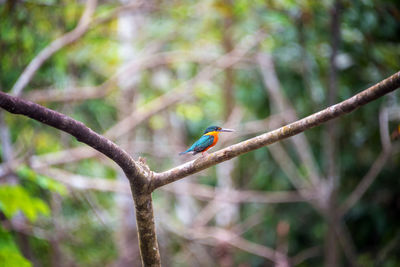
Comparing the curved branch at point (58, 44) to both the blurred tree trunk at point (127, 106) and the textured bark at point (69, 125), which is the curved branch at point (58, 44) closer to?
the blurred tree trunk at point (127, 106)

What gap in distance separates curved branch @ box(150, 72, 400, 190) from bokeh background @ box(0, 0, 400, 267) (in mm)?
2379

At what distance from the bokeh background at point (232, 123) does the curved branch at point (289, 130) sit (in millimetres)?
2379

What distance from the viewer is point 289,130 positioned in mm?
1945

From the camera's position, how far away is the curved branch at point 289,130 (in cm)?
178

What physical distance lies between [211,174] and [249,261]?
2.74 meters

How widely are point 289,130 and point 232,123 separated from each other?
594cm

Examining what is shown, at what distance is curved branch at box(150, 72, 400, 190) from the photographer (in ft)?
5.83

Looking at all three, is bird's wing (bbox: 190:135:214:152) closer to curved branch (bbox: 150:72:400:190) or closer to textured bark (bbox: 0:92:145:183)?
curved branch (bbox: 150:72:400:190)

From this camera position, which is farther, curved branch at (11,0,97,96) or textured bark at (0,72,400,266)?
curved branch at (11,0,97,96)

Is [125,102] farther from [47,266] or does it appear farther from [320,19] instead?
[320,19]

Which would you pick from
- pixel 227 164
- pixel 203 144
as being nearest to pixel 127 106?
pixel 227 164

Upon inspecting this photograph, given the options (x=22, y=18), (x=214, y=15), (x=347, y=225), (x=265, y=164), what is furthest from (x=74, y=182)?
(x=347, y=225)

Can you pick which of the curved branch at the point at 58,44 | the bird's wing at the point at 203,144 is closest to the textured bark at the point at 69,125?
the bird's wing at the point at 203,144

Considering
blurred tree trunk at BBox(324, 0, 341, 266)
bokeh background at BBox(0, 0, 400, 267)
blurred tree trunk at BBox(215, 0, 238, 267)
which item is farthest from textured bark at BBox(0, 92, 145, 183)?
blurred tree trunk at BBox(215, 0, 238, 267)
